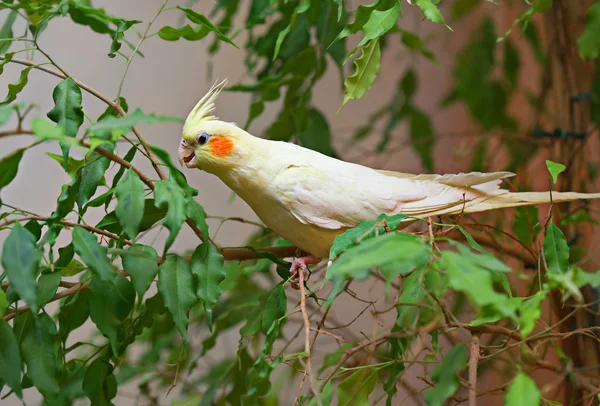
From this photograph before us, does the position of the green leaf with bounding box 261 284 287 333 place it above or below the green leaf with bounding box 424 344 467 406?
below

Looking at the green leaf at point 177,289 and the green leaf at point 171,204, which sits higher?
the green leaf at point 171,204

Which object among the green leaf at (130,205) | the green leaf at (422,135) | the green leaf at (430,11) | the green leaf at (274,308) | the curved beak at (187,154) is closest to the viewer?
the green leaf at (130,205)

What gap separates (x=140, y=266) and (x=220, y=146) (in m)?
0.39

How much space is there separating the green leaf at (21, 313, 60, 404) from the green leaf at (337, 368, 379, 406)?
42 centimetres

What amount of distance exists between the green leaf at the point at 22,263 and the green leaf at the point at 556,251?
2.41 ft

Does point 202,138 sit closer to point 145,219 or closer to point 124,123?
point 145,219

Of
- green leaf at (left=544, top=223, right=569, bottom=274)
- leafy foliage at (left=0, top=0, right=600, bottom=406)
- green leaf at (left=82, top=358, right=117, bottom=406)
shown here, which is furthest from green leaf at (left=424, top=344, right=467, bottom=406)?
green leaf at (left=82, top=358, right=117, bottom=406)

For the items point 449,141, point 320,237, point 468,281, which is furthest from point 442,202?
point 449,141

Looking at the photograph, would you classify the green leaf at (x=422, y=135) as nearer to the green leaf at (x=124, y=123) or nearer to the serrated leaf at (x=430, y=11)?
the serrated leaf at (x=430, y=11)

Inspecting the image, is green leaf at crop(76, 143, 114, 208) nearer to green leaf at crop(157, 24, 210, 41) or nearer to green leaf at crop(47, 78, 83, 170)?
green leaf at crop(47, 78, 83, 170)

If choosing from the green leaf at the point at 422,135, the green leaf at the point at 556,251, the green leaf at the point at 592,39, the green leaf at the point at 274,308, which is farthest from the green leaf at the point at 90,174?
the green leaf at the point at 422,135

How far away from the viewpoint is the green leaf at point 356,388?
969 mm

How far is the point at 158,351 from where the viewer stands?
1.62 meters

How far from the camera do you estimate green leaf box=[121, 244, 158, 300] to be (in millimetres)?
892
